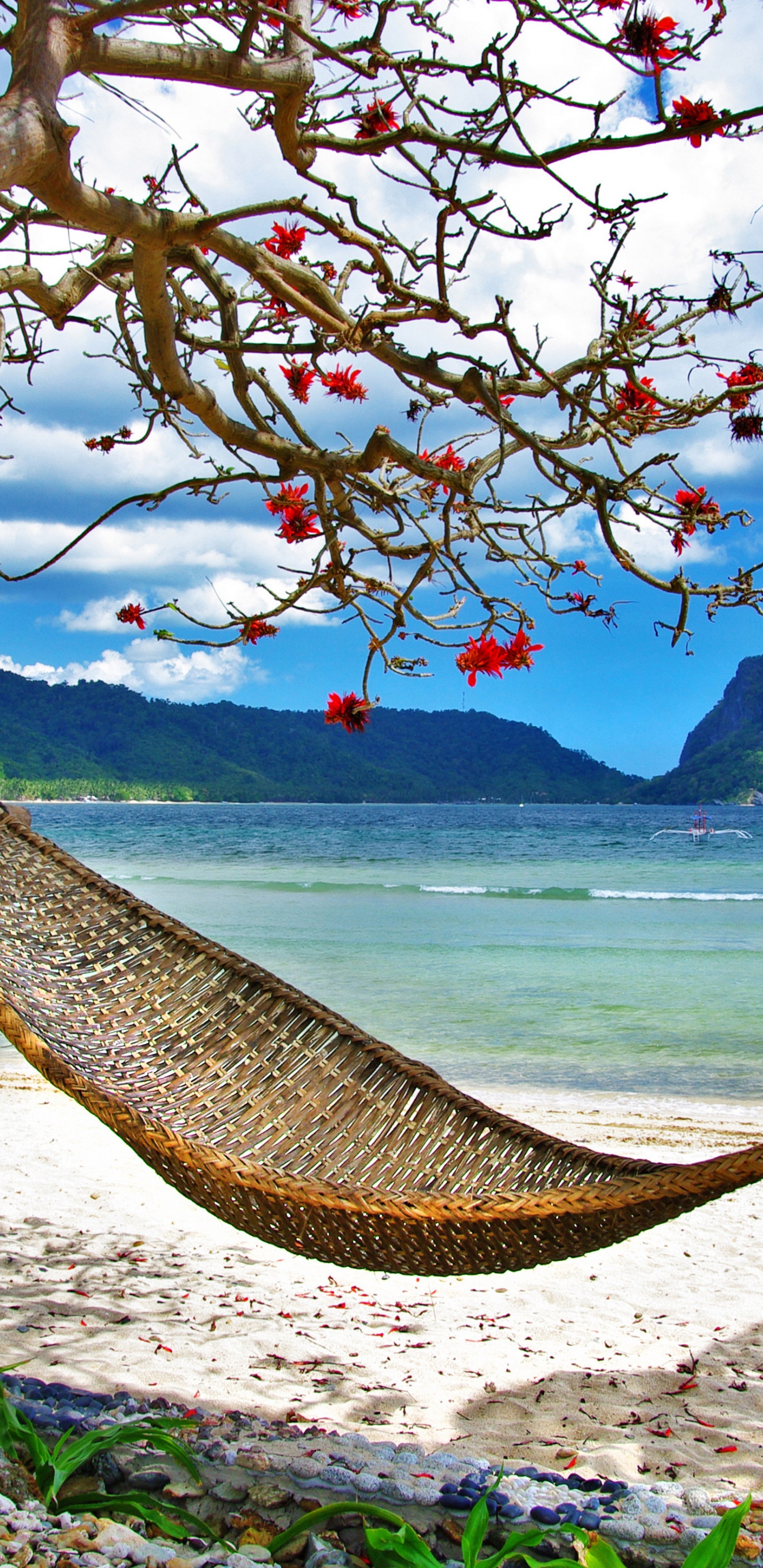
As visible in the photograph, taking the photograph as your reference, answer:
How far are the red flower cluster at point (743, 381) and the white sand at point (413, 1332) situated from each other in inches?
76.4

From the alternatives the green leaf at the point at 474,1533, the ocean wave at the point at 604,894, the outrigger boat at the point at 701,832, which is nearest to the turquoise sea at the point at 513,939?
the ocean wave at the point at 604,894

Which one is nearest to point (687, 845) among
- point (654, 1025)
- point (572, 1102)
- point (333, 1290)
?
point (654, 1025)

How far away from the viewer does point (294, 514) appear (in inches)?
97.8

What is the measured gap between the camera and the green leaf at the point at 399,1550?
1.18 meters

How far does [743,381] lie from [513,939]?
9.81 m

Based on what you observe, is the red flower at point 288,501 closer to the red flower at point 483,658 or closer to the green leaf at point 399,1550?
the red flower at point 483,658

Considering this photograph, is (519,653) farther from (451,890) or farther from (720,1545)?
(451,890)

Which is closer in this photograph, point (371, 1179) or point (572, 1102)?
point (371, 1179)

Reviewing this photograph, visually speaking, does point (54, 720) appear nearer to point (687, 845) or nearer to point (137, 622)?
point (687, 845)

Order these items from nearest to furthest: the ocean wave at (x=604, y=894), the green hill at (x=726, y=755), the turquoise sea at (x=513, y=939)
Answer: the turquoise sea at (x=513, y=939), the ocean wave at (x=604, y=894), the green hill at (x=726, y=755)

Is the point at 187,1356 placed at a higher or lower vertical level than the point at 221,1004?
lower

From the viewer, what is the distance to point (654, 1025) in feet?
23.7

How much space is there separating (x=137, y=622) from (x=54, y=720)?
49.3m

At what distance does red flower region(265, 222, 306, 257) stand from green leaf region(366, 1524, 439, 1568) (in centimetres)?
245
